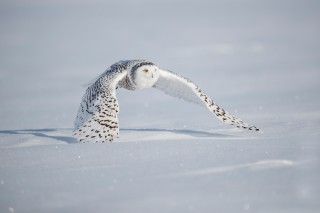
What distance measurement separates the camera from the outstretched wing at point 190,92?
733 centimetres

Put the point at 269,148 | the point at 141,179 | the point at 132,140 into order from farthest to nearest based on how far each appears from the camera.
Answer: the point at 132,140 → the point at 269,148 → the point at 141,179

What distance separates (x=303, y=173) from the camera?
16.8ft

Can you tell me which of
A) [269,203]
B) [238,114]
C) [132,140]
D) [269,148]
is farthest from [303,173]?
[238,114]

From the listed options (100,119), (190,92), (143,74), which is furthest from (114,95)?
(190,92)

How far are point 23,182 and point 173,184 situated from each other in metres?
1.45

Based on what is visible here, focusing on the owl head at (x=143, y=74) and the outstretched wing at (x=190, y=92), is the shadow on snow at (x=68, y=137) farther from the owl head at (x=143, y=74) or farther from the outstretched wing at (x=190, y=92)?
the owl head at (x=143, y=74)

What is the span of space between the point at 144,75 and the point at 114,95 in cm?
64

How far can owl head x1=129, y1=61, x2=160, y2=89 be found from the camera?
24.0 feet

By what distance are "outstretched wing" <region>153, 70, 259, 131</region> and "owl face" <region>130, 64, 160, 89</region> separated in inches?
8.3

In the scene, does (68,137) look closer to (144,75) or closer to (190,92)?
(144,75)

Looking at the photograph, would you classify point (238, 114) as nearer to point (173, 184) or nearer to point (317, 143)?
point (317, 143)

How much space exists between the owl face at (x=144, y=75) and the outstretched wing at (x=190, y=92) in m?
0.21

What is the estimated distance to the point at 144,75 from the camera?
7344 millimetres

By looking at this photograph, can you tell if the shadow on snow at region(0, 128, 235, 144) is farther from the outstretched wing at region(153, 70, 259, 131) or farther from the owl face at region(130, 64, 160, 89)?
the owl face at region(130, 64, 160, 89)
